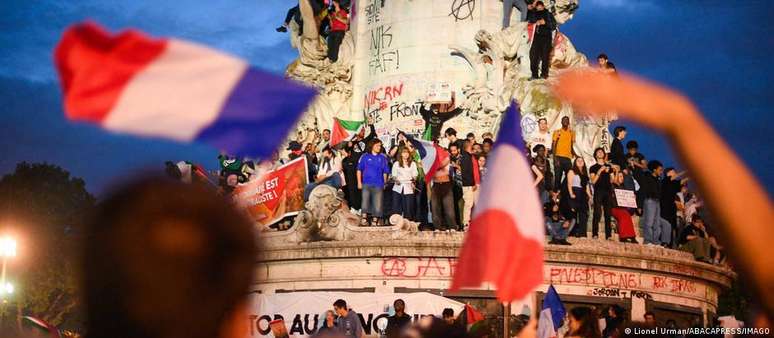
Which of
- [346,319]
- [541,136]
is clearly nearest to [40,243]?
[541,136]

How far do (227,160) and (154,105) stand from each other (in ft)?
82.0

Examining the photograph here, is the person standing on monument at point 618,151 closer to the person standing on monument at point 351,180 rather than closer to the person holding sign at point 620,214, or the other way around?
the person holding sign at point 620,214

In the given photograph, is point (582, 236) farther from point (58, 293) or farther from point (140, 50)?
point (58, 293)

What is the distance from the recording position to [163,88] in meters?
4.48

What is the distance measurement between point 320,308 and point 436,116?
7.96 m

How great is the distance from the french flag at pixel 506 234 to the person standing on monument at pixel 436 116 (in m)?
21.0

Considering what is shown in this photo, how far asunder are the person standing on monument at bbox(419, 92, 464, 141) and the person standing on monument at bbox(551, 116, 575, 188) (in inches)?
126

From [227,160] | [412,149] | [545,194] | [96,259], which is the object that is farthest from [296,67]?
[96,259]

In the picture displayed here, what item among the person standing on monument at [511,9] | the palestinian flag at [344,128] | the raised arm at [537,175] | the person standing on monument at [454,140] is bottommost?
the raised arm at [537,175]

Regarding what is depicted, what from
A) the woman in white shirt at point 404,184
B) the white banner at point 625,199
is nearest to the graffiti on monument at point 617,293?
the white banner at point 625,199

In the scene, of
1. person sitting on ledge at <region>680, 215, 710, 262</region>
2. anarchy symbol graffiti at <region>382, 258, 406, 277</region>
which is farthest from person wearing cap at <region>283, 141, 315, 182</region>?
person sitting on ledge at <region>680, 215, 710, 262</region>

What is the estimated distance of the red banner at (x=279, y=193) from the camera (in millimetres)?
25938

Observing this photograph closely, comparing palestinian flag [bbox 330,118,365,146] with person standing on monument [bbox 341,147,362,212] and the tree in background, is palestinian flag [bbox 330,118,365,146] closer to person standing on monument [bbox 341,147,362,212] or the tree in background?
A: person standing on monument [bbox 341,147,362,212]

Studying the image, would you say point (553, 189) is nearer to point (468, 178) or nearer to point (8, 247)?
point (468, 178)
